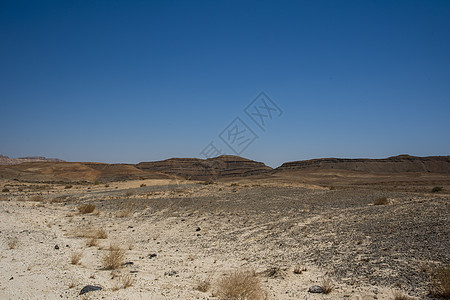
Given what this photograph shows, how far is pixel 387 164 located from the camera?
11312 cm

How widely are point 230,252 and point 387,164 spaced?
120913 millimetres

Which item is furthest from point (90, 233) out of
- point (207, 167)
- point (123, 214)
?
point (207, 167)

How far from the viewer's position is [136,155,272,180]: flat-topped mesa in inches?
4943

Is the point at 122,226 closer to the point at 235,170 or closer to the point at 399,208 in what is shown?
the point at 399,208

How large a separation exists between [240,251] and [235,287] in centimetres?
402

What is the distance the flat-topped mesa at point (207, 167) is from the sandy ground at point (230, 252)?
104716mm

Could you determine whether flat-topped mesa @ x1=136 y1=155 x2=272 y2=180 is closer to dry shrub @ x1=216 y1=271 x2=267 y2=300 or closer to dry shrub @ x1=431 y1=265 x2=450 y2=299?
dry shrub @ x1=216 y1=271 x2=267 y2=300

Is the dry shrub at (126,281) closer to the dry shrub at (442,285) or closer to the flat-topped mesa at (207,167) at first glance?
the dry shrub at (442,285)

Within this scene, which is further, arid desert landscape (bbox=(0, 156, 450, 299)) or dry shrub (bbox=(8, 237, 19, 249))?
dry shrub (bbox=(8, 237, 19, 249))

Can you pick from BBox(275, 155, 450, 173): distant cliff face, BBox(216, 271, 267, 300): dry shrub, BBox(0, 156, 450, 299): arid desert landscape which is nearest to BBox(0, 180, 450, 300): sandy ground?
BBox(0, 156, 450, 299): arid desert landscape

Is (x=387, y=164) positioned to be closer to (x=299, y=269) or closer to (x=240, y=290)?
(x=299, y=269)

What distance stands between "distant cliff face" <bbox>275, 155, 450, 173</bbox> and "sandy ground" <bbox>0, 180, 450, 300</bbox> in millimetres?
106681

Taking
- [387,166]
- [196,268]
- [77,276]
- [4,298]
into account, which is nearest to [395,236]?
[196,268]

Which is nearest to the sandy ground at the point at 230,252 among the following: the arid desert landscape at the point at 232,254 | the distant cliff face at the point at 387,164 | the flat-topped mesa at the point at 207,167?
the arid desert landscape at the point at 232,254
